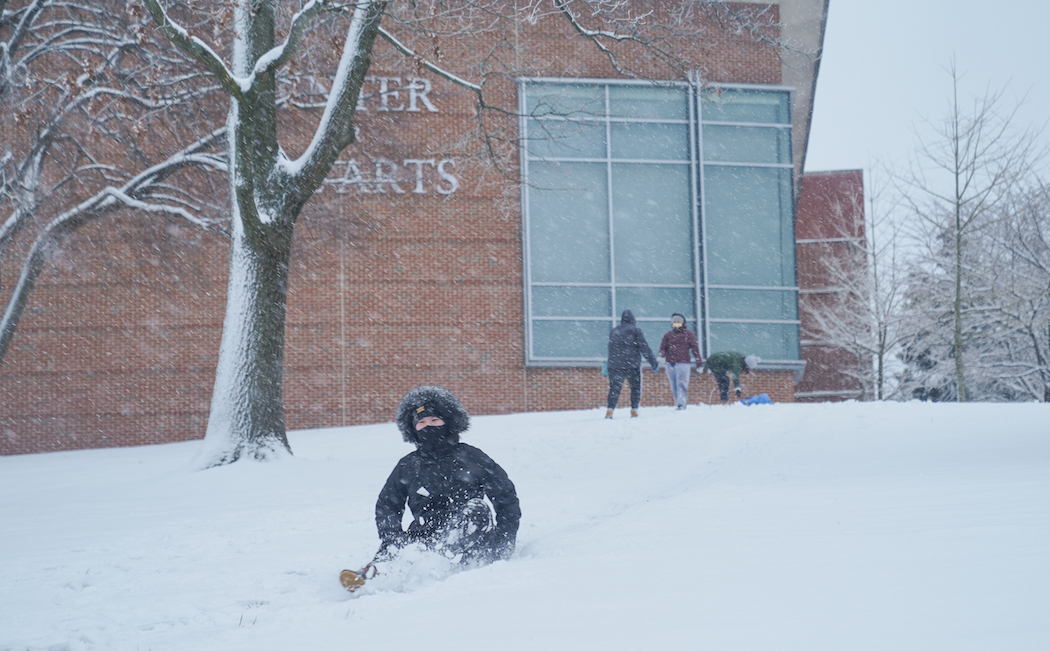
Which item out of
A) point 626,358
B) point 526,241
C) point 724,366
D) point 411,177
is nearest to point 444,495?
point 626,358

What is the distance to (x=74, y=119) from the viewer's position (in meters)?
12.9

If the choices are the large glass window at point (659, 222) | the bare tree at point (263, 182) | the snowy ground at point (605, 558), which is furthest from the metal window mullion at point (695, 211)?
the snowy ground at point (605, 558)

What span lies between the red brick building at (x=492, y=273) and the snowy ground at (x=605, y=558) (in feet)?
28.1

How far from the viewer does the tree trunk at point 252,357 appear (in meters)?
10.3

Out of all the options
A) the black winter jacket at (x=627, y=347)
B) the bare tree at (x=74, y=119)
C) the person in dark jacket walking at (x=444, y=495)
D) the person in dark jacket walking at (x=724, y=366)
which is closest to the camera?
the person in dark jacket walking at (x=444, y=495)

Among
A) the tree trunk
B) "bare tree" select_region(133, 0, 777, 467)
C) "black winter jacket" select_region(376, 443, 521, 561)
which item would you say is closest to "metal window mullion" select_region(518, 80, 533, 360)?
"bare tree" select_region(133, 0, 777, 467)

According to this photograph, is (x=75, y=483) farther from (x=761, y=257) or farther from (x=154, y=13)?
(x=761, y=257)

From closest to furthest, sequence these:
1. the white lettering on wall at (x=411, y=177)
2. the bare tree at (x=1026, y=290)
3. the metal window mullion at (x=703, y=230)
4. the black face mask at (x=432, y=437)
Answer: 1. the black face mask at (x=432, y=437)
2. the white lettering on wall at (x=411, y=177)
3. the metal window mullion at (x=703, y=230)
4. the bare tree at (x=1026, y=290)

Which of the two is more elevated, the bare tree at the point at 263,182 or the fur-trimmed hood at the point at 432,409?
the bare tree at the point at 263,182

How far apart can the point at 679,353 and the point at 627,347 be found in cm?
134

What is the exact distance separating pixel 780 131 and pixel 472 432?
38.2ft

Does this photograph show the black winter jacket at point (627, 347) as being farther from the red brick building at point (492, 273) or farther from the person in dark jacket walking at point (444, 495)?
the person in dark jacket walking at point (444, 495)

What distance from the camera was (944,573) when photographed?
3693 mm

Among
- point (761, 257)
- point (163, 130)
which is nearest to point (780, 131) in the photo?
point (761, 257)
